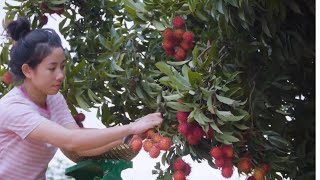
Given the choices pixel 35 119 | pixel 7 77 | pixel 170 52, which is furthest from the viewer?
pixel 7 77

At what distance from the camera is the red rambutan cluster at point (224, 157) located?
1.67m

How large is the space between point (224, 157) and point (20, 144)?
0.52 m

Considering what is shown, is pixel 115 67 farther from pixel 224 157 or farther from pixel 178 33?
pixel 224 157

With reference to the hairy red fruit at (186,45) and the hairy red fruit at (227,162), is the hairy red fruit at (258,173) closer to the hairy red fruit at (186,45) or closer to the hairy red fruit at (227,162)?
the hairy red fruit at (227,162)

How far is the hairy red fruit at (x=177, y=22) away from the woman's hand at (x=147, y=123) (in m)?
0.26

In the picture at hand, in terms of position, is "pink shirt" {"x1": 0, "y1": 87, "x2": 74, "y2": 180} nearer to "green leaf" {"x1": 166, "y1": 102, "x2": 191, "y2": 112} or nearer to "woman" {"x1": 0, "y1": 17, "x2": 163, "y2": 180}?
"woman" {"x1": 0, "y1": 17, "x2": 163, "y2": 180}

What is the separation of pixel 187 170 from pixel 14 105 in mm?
438

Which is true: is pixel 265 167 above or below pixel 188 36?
below

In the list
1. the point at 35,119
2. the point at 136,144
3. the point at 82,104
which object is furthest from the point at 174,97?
the point at 82,104

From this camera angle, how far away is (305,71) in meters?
1.93

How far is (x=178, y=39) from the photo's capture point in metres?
1.91

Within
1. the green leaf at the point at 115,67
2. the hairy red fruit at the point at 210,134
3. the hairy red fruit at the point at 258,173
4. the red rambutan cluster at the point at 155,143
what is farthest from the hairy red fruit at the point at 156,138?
the green leaf at the point at 115,67

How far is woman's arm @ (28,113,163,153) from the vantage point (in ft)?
5.72

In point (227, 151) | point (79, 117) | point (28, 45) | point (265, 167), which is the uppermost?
point (28, 45)
